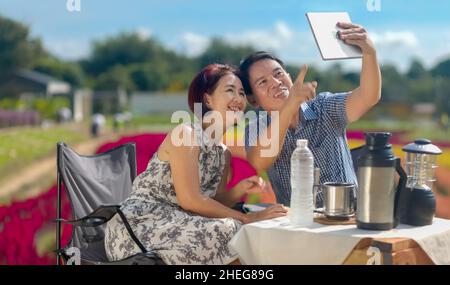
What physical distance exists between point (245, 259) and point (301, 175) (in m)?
0.39

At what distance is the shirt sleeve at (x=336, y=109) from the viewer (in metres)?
3.50

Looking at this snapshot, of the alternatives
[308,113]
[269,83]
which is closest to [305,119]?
[308,113]

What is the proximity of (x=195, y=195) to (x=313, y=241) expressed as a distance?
0.64 meters

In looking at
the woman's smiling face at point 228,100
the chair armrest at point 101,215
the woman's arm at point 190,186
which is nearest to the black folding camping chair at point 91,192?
the chair armrest at point 101,215

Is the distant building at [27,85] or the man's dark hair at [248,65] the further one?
the distant building at [27,85]

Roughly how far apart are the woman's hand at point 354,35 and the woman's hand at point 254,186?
2.27 feet

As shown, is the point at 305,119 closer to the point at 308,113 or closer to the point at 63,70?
the point at 308,113

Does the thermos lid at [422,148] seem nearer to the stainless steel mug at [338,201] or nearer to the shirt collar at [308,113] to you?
the stainless steel mug at [338,201]

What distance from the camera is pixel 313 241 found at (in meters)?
2.60

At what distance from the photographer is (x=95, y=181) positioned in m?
4.02

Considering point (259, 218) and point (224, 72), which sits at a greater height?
point (224, 72)

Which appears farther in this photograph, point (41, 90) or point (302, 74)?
point (41, 90)

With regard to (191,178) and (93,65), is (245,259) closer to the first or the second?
(191,178)
